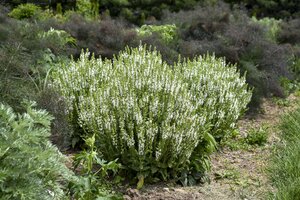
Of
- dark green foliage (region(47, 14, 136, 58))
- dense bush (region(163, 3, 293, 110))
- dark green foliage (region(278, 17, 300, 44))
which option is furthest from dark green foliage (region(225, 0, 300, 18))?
dark green foliage (region(47, 14, 136, 58))

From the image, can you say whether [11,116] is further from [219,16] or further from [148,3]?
[148,3]

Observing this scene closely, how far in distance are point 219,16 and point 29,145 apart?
6705 mm

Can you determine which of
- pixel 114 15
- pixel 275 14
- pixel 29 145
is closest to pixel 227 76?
pixel 29 145

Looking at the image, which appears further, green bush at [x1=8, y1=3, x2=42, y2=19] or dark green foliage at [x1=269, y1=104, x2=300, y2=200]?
green bush at [x1=8, y1=3, x2=42, y2=19]

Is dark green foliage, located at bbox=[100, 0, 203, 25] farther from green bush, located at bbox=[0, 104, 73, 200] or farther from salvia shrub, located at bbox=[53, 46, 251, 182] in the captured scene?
green bush, located at bbox=[0, 104, 73, 200]

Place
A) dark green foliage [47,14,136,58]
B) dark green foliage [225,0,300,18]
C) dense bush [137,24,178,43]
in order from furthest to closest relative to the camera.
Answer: dark green foliage [225,0,300,18], dense bush [137,24,178,43], dark green foliage [47,14,136,58]

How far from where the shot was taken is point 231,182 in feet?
16.6

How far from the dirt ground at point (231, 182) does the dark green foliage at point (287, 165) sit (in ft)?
0.39

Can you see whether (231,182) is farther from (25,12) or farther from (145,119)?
(25,12)

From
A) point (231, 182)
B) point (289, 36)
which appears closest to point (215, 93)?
point (231, 182)

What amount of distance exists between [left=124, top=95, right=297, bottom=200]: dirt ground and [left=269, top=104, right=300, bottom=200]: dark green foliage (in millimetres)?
119

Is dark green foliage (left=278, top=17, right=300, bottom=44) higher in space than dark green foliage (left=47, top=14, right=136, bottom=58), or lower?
lower

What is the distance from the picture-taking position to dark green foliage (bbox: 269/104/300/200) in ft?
14.2

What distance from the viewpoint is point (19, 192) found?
2.89 m
